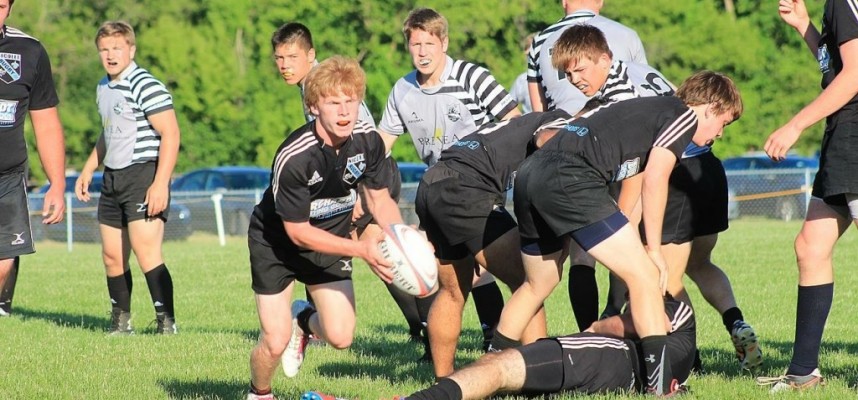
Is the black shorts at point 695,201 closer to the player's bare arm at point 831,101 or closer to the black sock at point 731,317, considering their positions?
the black sock at point 731,317

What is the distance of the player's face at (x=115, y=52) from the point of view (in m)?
9.39

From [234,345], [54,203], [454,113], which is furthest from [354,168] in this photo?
[234,345]

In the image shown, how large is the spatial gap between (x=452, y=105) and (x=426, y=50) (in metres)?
0.39

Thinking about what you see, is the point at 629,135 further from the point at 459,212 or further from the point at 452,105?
the point at 452,105

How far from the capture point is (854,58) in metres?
5.92

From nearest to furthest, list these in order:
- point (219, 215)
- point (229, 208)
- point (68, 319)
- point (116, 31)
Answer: point (116, 31) → point (68, 319) → point (219, 215) → point (229, 208)

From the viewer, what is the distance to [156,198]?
9.23 metres

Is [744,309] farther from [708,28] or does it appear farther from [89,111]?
[89,111]

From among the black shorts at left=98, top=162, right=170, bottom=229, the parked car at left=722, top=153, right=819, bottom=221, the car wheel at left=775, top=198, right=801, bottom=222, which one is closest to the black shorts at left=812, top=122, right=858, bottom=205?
the black shorts at left=98, top=162, right=170, bottom=229

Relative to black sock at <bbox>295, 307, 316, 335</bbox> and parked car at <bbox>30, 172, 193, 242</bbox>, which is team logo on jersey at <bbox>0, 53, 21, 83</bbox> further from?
parked car at <bbox>30, 172, 193, 242</bbox>

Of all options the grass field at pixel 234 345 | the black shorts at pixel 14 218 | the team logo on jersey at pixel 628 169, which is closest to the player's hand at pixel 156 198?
the grass field at pixel 234 345

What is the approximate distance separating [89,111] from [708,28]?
19.5 metres

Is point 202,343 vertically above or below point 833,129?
below

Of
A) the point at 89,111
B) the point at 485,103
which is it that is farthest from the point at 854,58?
the point at 89,111
